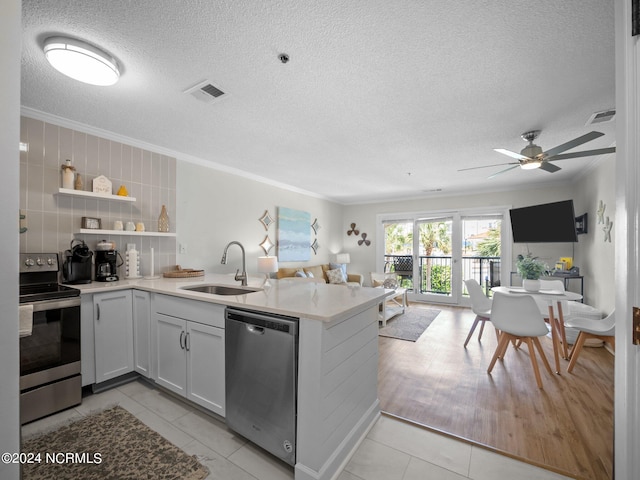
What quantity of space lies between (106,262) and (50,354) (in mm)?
909

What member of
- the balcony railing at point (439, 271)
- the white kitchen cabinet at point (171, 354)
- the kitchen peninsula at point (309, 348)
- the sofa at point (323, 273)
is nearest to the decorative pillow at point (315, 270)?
the sofa at point (323, 273)

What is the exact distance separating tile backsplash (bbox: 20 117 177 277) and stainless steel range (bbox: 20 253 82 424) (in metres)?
0.46

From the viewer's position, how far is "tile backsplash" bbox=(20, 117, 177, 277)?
234cm

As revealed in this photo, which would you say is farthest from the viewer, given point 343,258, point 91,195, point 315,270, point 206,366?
point 343,258

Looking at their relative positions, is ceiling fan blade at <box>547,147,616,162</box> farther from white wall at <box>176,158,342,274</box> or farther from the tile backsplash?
the tile backsplash

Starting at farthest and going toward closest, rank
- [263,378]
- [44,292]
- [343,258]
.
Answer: [343,258] < [44,292] < [263,378]

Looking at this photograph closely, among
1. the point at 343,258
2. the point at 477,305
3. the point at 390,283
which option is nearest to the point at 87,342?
the point at 477,305

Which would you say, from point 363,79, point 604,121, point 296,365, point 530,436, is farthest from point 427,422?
point 604,121

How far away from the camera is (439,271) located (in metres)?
6.11

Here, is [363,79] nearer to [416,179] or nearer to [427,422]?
[427,422]

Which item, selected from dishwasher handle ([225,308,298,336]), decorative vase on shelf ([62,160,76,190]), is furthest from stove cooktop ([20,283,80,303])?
dishwasher handle ([225,308,298,336])

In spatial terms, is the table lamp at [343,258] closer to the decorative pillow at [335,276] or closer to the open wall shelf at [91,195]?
the decorative pillow at [335,276]

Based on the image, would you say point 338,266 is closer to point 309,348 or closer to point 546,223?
point 546,223

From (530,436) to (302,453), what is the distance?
1520mm
